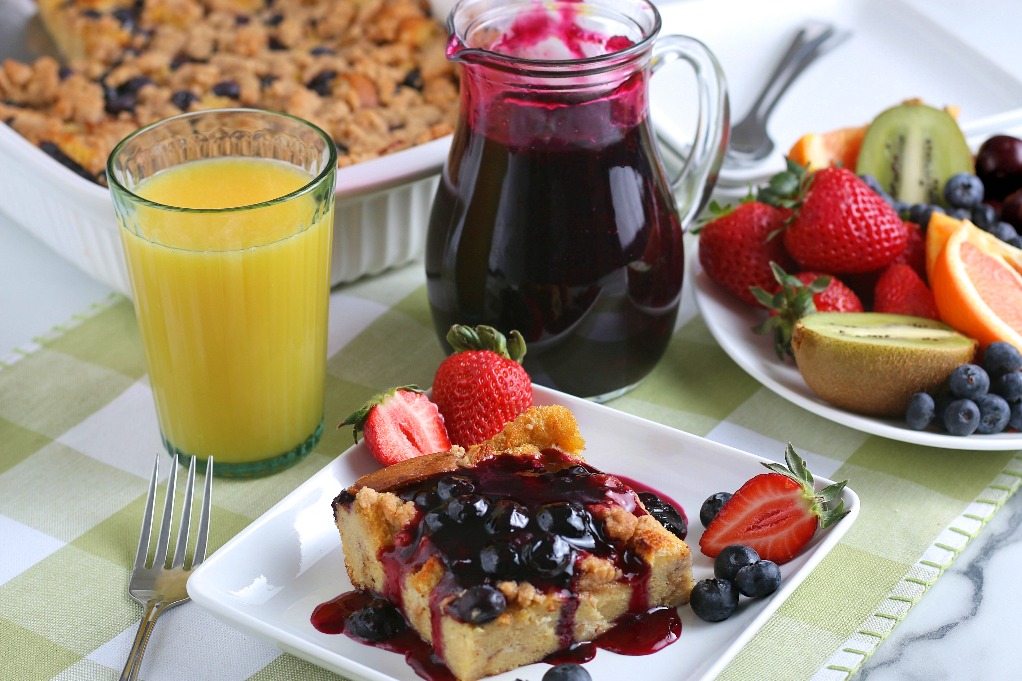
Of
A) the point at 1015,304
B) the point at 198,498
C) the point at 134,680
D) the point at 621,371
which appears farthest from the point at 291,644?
the point at 1015,304

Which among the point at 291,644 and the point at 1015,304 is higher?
the point at 1015,304

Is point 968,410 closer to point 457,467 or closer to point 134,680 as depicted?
point 457,467

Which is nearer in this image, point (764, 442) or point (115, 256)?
point (764, 442)

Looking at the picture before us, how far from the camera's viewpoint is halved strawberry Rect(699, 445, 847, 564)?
1.23m

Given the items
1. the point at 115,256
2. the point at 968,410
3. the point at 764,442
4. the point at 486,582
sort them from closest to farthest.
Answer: the point at 486,582, the point at 968,410, the point at 764,442, the point at 115,256

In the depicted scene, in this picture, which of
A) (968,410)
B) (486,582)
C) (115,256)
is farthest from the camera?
(115,256)

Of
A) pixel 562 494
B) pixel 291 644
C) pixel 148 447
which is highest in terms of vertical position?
pixel 562 494

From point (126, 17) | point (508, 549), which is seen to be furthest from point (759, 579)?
point (126, 17)

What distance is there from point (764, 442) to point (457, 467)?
0.51 m

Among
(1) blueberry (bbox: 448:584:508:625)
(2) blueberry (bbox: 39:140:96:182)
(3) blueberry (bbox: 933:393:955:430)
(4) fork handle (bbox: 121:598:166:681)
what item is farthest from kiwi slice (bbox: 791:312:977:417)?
(2) blueberry (bbox: 39:140:96:182)

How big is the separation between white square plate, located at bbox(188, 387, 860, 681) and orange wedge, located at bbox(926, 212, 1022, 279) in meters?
0.40

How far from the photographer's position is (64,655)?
1233 mm

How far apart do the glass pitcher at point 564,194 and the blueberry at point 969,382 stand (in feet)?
1.25

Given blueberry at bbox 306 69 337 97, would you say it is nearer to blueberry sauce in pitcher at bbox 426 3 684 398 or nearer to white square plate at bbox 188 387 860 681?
blueberry sauce in pitcher at bbox 426 3 684 398
